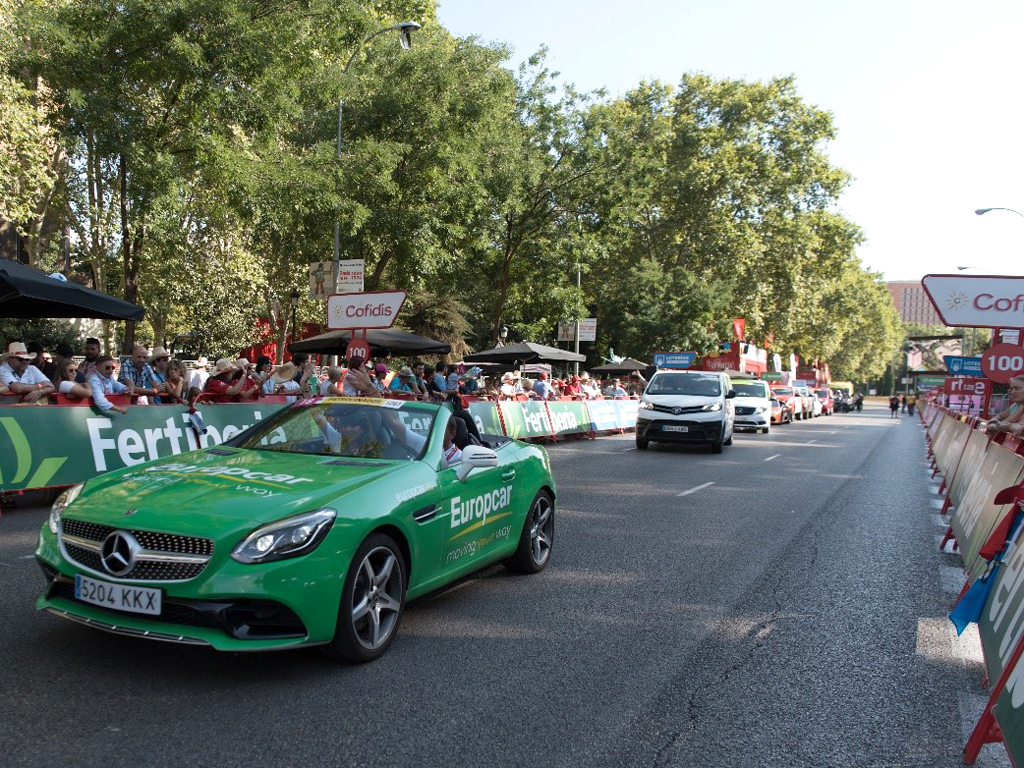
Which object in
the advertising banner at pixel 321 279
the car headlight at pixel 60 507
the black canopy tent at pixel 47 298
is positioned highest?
the advertising banner at pixel 321 279

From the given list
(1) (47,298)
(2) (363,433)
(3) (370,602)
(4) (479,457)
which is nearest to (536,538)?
(4) (479,457)

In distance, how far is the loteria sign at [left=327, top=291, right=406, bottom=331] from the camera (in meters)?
14.2

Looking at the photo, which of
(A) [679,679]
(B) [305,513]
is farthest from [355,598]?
(A) [679,679]

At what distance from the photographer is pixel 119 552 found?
13.4ft

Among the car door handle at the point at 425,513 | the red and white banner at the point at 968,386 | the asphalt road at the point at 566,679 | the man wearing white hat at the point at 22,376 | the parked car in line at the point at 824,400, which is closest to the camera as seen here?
the asphalt road at the point at 566,679

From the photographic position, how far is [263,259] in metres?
32.1

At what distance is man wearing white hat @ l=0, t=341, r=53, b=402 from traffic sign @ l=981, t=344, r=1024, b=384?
12.4 meters

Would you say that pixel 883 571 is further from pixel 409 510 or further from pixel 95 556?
pixel 95 556

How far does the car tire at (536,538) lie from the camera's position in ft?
21.6

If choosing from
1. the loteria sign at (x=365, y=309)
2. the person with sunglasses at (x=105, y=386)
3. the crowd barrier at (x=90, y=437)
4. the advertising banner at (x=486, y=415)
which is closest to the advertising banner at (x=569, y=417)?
the advertising banner at (x=486, y=415)

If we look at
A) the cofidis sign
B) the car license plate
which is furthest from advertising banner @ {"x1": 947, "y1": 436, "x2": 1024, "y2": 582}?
the car license plate

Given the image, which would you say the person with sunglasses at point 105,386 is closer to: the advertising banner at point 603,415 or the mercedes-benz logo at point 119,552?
the mercedes-benz logo at point 119,552

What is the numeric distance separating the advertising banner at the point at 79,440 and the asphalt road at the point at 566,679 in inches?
62.7

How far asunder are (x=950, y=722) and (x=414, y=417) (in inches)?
134
